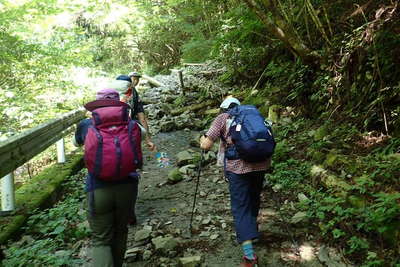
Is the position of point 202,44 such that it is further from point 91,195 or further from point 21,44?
point 91,195

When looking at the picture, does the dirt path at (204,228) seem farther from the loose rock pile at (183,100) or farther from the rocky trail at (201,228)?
the loose rock pile at (183,100)

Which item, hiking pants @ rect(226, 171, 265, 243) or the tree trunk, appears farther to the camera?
the tree trunk

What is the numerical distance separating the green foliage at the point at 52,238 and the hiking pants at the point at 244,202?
1817 millimetres

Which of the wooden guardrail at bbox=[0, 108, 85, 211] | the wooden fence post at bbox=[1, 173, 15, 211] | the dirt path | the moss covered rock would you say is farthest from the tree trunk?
the wooden fence post at bbox=[1, 173, 15, 211]

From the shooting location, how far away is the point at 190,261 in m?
3.79

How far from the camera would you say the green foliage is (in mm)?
3537

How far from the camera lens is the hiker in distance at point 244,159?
3590 mm

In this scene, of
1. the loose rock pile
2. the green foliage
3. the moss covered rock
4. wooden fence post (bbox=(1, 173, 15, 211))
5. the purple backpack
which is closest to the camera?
the purple backpack

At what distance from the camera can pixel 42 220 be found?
454 cm

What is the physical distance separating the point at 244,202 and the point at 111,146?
1643 millimetres

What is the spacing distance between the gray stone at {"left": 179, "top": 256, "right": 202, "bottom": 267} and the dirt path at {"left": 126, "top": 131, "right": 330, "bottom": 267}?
0.13 m

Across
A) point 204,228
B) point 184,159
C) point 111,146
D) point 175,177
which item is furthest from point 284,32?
point 111,146

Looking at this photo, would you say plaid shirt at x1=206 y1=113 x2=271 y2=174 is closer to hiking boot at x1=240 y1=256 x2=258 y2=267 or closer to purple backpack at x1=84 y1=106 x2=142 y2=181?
hiking boot at x1=240 y1=256 x2=258 y2=267

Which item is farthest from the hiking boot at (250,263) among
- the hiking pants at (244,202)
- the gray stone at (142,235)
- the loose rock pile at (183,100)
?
the loose rock pile at (183,100)
